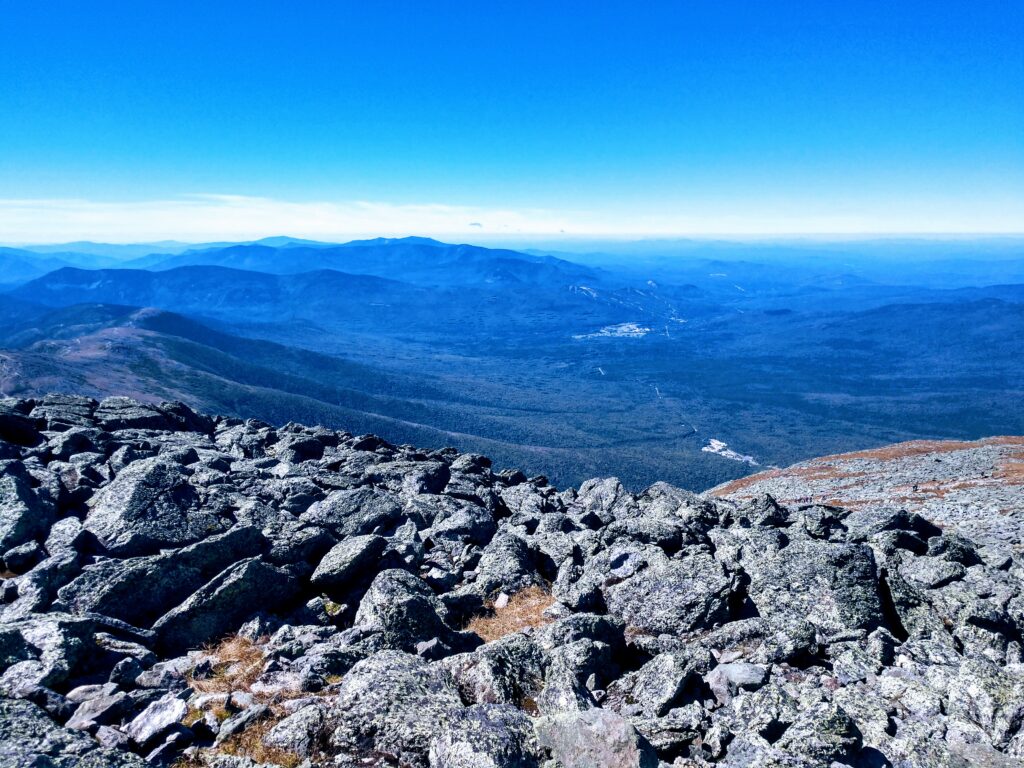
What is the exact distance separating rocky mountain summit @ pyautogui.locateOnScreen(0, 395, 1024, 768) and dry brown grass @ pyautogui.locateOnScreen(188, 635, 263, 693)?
0.07 m

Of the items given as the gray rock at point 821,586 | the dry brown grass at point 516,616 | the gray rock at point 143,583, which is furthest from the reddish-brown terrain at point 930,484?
the gray rock at point 143,583

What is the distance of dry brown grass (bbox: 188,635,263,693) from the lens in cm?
1373

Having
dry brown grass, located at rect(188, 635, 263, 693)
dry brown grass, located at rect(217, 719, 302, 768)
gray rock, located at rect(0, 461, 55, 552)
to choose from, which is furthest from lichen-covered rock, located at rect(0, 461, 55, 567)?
dry brown grass, located at rect(217, 719, 302, 768)

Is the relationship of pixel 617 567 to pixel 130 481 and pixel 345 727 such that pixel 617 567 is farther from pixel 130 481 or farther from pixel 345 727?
pixel 130 481

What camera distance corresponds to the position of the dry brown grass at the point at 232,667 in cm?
1373

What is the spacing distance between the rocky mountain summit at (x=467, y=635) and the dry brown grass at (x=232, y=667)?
72mm

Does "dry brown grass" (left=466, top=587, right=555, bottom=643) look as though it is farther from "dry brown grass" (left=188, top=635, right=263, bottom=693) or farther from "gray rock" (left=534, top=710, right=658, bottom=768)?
"gray rock" (left=534, top=710, right=658, bottom=768)

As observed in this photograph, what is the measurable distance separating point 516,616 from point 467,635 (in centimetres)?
351

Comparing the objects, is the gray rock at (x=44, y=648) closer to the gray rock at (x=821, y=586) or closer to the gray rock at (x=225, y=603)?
the gray rock at (x=225, y=603)

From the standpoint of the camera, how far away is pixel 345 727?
426 inches

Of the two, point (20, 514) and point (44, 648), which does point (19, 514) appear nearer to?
point (20, 514)

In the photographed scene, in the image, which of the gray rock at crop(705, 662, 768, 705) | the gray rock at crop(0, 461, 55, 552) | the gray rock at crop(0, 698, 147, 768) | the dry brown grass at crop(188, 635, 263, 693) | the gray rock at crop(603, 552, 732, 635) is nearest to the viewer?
the gray rock at crop(0, 698, 147, 768)

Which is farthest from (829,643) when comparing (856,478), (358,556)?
(856,478)

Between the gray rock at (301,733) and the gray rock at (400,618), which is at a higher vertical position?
the gray rock at (301,733)
